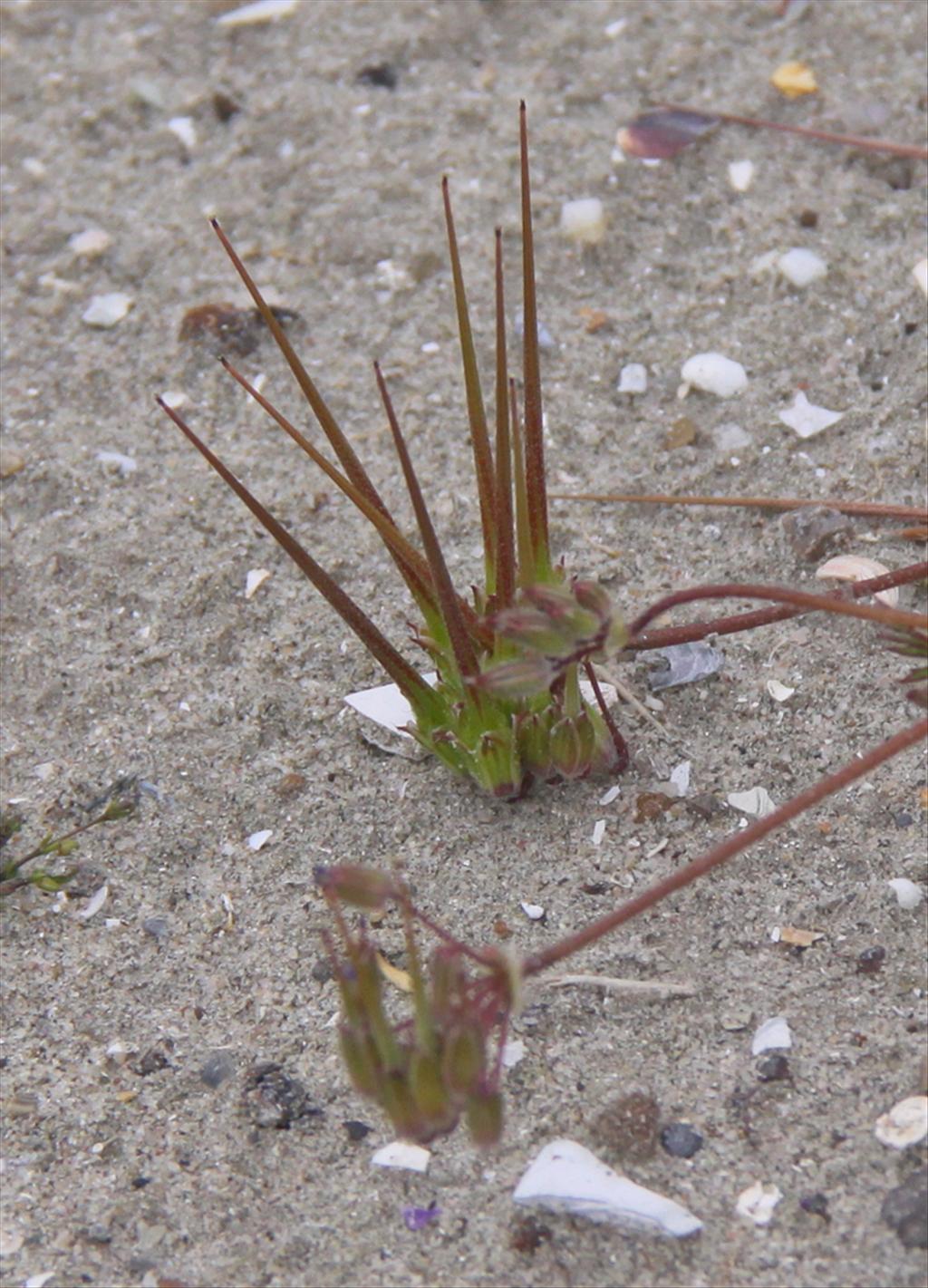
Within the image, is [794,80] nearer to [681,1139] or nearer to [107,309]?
[107,309]

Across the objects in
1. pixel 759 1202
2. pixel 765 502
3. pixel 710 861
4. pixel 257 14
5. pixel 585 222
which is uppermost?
pixel 257 14

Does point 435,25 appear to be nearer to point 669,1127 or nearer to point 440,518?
point 440,518

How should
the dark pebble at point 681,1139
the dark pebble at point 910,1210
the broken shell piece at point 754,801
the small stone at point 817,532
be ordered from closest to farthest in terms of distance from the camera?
1. the dark pebble at point 910,1210
2. the dark pebble at point 681,1139
3. the broken shell piece at point 754,801
4. the small stone at point 817,532

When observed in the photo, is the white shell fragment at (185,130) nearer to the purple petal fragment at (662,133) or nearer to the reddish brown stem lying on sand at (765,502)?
the purple petal fragment at (662,133)

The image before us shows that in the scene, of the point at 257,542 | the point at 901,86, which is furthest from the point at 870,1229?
the point at 901,86

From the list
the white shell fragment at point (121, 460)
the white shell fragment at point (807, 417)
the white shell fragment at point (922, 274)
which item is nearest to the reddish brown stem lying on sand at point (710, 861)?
the white shell fragment at point (807, 417)

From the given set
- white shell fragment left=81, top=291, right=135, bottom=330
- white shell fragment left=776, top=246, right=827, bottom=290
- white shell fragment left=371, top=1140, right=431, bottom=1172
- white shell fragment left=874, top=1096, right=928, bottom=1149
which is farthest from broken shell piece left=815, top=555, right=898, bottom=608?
white shell fragment left=81, top=291, right=135, bottom=330

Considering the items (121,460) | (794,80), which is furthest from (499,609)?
(794,80)
